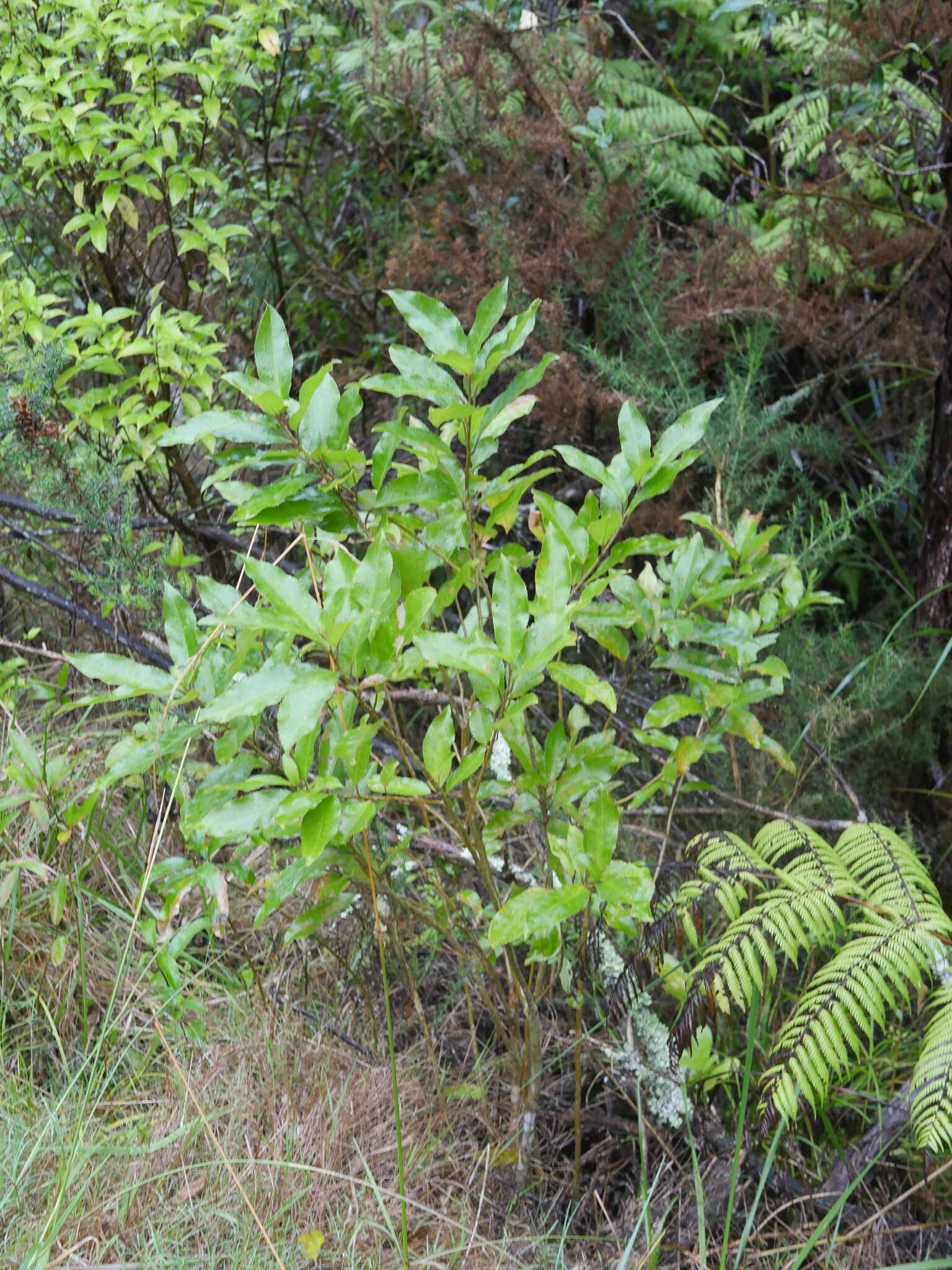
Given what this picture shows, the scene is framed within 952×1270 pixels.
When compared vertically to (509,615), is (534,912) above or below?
below

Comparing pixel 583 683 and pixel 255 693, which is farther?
pixel 583 683

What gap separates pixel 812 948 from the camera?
172cm

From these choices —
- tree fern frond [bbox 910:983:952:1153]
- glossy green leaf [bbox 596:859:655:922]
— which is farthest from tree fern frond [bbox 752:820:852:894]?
glossy green leaf [bbox 596:859:655:922]

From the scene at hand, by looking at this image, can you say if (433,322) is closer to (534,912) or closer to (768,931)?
(534,912)

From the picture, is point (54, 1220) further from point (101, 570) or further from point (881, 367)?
point (881, 367)

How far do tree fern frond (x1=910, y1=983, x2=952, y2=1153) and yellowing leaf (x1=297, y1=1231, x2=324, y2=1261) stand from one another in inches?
32.4

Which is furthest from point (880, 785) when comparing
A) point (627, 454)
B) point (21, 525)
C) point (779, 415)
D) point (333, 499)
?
point (21, 525)

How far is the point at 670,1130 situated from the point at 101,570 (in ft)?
5.92

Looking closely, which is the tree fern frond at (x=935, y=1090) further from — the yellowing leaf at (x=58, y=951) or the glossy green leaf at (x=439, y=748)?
the yellowing leaf at (x=58, y=951)

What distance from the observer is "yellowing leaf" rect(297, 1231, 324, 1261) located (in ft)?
4.59

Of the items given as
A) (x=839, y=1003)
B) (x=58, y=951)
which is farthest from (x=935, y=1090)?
(x=58, y=951)

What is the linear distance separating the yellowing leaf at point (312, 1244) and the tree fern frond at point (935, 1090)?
823 millimetres

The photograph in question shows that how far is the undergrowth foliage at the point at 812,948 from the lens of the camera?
4.54 ft

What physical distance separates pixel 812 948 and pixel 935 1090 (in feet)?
1.12
